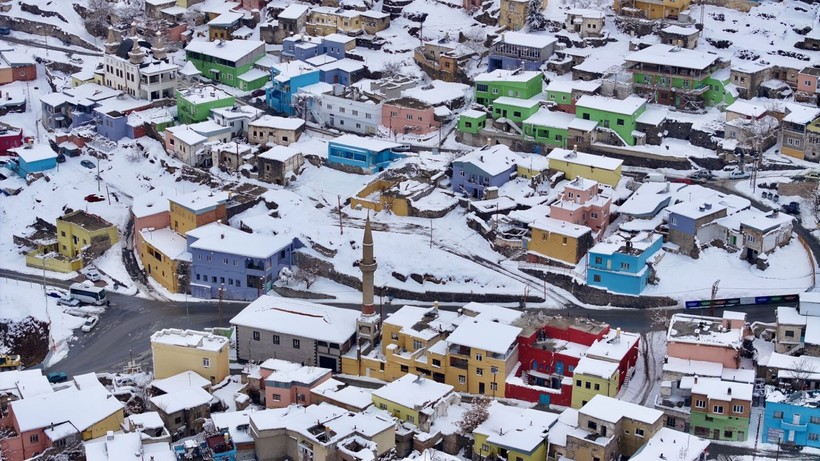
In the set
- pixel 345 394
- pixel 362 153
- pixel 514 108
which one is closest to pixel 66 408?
pixel 345 394

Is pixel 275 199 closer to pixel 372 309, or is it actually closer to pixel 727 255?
pixel 372 309

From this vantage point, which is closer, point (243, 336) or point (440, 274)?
point (243, 336)

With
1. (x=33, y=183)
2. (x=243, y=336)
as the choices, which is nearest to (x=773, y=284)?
(x=243, y=336)

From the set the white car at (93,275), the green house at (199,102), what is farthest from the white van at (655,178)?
the white car at (93,275)

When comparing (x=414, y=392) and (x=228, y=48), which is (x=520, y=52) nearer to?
(x=228, y=48)

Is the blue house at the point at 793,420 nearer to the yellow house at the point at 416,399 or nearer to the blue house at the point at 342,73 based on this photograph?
the yellow house at the point at 416,399

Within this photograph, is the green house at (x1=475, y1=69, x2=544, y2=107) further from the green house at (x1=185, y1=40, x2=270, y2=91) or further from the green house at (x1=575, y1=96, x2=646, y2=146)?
the green house at (x1=185, y1=40, x2=270, y2=91)

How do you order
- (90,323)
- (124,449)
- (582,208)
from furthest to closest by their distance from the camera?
(582,208), (90,323), (124,449)
